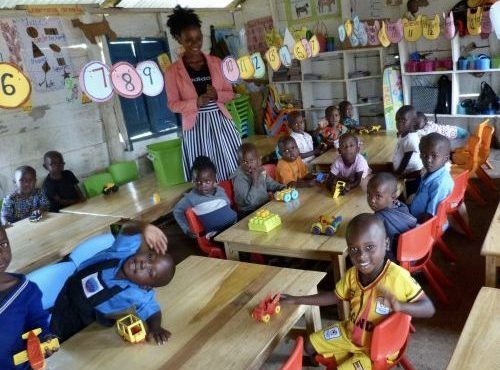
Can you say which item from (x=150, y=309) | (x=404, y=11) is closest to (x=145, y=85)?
(x=150, y=309)

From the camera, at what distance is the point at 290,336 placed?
90.6 inches

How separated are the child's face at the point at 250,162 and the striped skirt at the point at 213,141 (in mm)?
487

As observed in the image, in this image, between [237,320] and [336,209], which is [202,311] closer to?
[237,320]

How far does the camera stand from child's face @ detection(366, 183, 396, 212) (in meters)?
2.48

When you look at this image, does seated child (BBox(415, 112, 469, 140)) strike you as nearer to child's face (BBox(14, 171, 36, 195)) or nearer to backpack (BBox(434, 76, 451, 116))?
backpack (BBox(434, 76, 451, 116))

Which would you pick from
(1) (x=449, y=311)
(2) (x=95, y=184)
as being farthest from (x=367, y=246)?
(2) (x=95, y=184)

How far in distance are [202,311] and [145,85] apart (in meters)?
1.75

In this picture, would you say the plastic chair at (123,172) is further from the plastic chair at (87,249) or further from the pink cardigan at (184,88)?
the plastic chair at (87,249)

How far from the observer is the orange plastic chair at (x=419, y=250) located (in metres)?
2.36

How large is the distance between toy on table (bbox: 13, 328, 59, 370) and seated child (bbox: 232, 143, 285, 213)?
6.79 ft

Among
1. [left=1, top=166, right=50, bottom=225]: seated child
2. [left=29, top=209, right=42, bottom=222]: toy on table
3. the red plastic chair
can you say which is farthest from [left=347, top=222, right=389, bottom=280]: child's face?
[left=1, top=166, right=50, bottom=225]: seated child

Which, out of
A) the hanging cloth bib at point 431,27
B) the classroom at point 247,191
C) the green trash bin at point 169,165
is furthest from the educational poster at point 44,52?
the hanging cloth bib at point 431,27

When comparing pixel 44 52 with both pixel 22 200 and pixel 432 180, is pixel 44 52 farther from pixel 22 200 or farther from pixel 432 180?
pixel 432 180

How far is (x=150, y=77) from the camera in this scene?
3.00 metres
